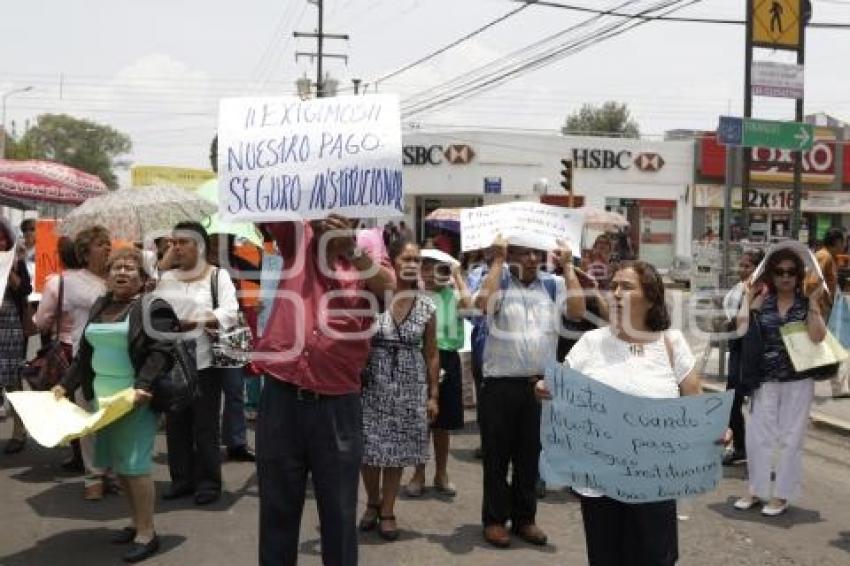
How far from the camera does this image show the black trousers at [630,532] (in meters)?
3.78

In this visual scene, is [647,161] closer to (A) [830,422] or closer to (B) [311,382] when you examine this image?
(A) [830,422]

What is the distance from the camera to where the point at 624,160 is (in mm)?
36406

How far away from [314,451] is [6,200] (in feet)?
36.3

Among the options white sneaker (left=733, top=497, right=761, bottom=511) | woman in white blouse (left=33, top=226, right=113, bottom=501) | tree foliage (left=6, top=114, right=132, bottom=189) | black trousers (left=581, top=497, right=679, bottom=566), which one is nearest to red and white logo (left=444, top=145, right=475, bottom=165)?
woman in white blouse (left=33, top=226, right=113, bottom=501)

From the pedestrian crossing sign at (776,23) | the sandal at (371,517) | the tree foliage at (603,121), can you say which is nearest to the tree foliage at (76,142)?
the tree foliage at (603,121)

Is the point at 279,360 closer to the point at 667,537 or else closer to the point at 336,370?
the point at 336,370

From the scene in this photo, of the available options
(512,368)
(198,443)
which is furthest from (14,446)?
(512,368)

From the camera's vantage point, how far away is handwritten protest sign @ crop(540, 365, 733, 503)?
12.3ft

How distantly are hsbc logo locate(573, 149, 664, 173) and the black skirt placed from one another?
99.5 ft

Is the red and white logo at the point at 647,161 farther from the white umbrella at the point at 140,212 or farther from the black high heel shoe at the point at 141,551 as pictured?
the black high heel shoe at the point at 141,551

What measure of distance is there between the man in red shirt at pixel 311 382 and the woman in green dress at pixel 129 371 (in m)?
1.40

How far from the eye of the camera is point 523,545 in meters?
5.38

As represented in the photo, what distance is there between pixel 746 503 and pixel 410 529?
2.25 m

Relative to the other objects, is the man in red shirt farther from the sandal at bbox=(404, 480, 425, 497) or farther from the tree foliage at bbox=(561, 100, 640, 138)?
the tree foliage at bbox=(561, 100, 640, 138)
